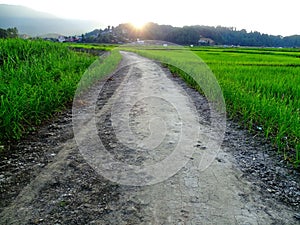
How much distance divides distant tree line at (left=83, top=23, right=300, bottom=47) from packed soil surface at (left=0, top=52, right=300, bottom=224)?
64.1 m

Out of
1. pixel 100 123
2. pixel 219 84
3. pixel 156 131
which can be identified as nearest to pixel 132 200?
pixel 156 131

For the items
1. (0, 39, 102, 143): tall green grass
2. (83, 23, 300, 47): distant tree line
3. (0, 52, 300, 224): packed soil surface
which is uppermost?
(83, 23, 300, 47): distant tree line

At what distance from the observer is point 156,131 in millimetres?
3498

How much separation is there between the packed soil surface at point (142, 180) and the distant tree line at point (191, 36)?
210ft

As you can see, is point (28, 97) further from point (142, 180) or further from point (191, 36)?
point (191, 36)

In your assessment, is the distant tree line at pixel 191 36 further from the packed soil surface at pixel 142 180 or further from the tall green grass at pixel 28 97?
the packed soil surface at pixel 142 180

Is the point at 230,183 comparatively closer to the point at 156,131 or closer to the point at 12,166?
the point at 156,131

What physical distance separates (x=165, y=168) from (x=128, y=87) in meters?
4.42

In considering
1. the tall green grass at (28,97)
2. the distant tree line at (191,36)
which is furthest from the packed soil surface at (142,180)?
the distant tree line at (191,36)

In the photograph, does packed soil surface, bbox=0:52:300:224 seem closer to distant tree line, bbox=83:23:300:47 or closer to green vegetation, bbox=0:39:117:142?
green vegetation, bbox=0:39:117:142

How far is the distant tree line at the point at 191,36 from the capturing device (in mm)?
67500

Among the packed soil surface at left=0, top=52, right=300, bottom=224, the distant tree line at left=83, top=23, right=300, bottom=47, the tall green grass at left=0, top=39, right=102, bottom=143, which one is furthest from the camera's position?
the distant tree line at left=83, top=23, right=300, bottom=47

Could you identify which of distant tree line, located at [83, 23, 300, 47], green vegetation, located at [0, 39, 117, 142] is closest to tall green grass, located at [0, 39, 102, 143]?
green vegetation, located at [0, 39, 117, 142]

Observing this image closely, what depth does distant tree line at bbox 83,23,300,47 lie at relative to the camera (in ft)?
→ 221
